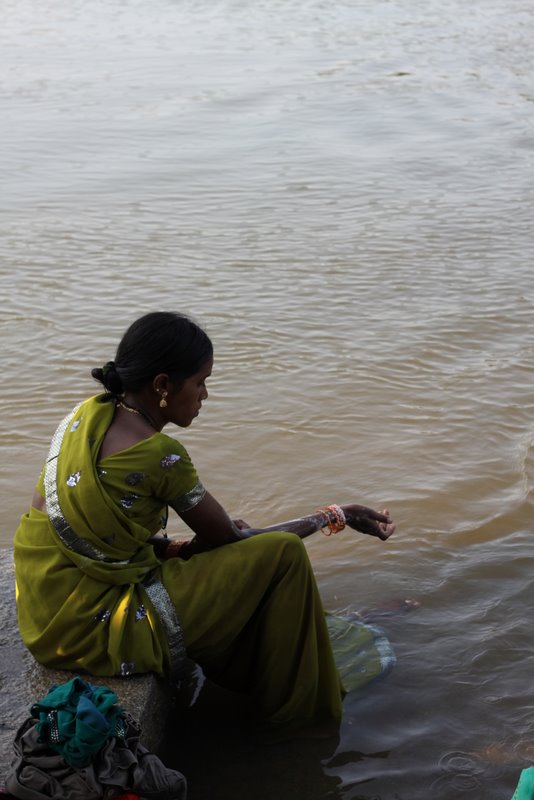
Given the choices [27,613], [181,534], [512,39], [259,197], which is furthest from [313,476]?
[512,39]

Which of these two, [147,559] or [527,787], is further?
[147,559]

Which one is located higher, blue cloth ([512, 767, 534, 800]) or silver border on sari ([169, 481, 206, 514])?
silver border on sari ([169, 481, 206, 514])

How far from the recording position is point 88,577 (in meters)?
3.11

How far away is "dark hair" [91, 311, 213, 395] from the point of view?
3092mm

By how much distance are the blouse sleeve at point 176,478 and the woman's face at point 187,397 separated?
0.13 m

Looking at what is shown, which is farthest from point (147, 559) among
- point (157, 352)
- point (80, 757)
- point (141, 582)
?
point (80, 757)

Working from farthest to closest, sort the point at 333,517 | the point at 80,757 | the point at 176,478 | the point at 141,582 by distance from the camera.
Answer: the point at 333,517 < the point at 141,582 < the point at 176,478 < the point at 80,757

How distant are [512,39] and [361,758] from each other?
15704 mm

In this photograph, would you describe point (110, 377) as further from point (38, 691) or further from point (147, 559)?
point (38, 691)

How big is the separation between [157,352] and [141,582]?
661mm

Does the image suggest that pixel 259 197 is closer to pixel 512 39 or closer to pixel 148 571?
pixel 148 571

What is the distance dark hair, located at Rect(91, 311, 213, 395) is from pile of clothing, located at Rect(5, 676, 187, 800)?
0.88 m

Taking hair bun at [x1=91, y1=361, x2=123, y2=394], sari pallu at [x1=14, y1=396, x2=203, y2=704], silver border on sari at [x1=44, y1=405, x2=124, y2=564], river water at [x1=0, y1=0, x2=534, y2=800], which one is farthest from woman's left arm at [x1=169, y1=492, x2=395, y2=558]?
river water at [x1=0, y1=0, x2=534, y2=800]

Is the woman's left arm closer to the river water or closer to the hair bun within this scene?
the hair bun
